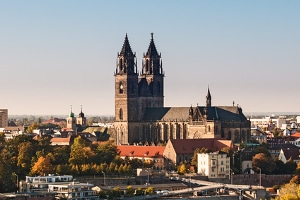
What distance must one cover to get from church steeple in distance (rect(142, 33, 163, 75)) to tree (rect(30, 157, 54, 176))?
161 ft

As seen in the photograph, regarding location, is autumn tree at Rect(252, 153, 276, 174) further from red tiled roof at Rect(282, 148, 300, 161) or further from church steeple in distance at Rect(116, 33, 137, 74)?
church steeple in distance at Rect(116, 33, 137, 74)

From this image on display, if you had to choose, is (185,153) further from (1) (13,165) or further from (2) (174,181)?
(1) (13,165)

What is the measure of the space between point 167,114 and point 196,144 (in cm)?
2204

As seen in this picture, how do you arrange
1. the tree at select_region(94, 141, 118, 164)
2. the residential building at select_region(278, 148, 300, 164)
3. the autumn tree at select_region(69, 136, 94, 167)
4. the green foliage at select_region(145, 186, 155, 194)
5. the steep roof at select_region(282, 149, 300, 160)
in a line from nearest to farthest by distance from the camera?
1. the green foliage at select_region(145, 186, 155, 194)
2. the autumn tree at select_region(69, 136, 94, 167)
3. the tree at select_region(94, 141, 118, 164)
4. the residential building at select_region(278, 148, 300, 164)
5. the steep roof at select_region(282, 149, 300, 160)

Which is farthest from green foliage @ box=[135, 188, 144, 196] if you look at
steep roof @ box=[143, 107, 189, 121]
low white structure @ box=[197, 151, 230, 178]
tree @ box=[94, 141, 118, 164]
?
steep roof @ box=[143, 107, 189, 121]

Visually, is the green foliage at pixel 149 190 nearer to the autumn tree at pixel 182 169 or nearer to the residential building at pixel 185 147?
the autumn tree at pixel 182 169

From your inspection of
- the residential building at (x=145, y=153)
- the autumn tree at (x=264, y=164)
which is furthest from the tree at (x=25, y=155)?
the autumn tree at (x=264, y=164)

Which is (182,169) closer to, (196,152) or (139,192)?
(196,152)

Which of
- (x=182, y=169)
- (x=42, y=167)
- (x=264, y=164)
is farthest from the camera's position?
(x=264, y=164)

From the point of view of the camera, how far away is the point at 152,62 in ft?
517

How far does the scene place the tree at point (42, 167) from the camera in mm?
108938

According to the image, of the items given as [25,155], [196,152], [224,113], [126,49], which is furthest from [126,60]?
[25,155]

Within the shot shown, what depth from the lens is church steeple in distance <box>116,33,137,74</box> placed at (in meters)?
153

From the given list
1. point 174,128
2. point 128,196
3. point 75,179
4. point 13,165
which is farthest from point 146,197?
point 174,128
